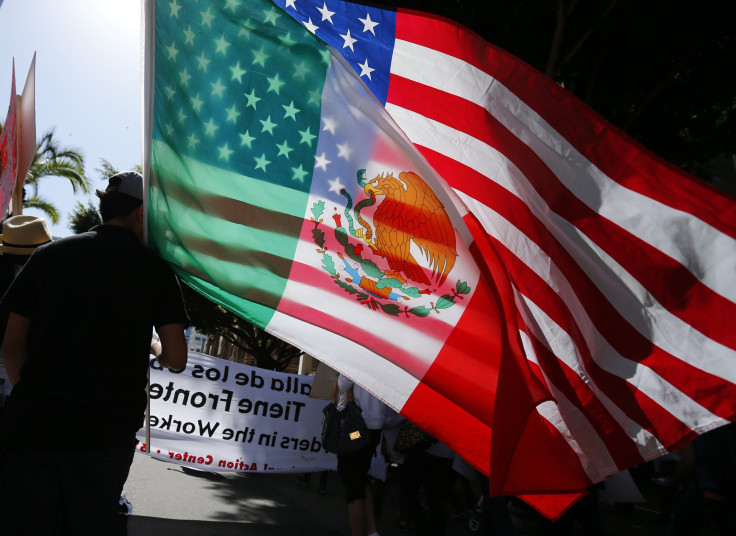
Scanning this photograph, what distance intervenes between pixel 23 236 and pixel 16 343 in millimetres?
1789

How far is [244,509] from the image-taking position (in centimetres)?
794

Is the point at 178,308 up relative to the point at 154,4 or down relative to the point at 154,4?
down

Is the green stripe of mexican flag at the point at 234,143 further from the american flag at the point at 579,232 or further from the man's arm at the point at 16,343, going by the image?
the man's arm at the point at 16,343

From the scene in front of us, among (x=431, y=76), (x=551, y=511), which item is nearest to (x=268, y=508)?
(x=551, y=511)

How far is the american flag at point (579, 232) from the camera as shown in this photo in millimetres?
3346

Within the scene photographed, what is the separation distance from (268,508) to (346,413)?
2.76 m

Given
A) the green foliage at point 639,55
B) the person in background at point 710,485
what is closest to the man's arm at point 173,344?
the person in background at point 710,485

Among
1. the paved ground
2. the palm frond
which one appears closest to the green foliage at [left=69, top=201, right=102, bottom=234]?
the palm frond

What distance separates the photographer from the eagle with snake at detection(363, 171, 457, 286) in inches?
128

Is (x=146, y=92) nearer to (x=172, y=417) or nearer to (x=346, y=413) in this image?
(x=346, y=413)

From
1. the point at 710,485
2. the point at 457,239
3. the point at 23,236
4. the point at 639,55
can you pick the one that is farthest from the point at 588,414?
the point at 639,55

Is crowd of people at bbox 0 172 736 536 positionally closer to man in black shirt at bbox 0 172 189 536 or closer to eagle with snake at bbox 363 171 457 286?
man in black shirt at bbox 0 172 189 536

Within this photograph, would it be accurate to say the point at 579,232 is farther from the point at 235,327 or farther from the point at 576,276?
the point at 235,327

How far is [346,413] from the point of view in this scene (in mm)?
6328
